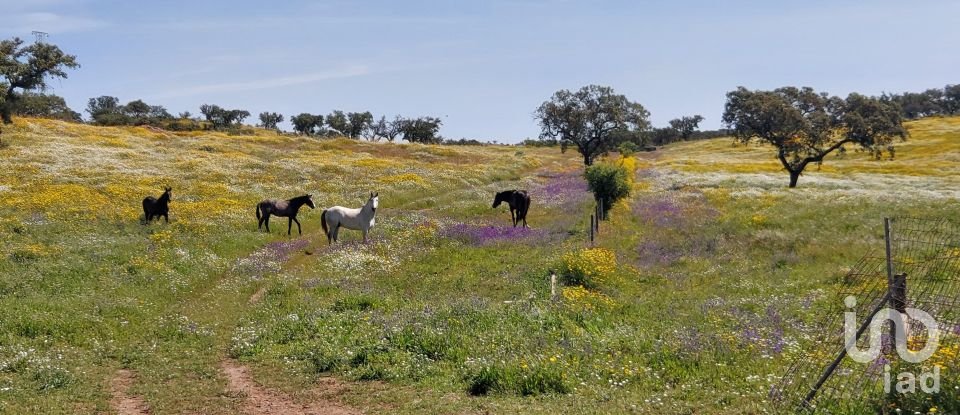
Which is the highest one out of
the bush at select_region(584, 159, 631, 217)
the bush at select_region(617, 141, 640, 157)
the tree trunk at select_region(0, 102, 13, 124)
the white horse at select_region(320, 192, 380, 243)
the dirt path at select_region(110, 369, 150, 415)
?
the tree trunk at select_region(0, 102, 13, 124)

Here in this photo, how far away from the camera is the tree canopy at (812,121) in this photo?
174 feet

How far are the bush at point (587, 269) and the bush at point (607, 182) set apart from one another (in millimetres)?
15804

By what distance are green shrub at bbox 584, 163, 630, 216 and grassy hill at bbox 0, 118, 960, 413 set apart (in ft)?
3.81

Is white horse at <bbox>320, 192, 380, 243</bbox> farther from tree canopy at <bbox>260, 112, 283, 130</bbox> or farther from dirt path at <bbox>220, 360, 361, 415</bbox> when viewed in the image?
tree canopy at <bbox>260, 112, 283, 130</bbox>

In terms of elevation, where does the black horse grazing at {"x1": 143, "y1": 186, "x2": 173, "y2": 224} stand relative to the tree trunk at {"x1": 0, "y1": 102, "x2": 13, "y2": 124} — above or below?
below

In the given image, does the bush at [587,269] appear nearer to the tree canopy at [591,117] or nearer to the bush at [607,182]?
the bush at [607,182]

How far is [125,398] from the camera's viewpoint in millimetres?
10875

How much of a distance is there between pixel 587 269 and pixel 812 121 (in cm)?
4581

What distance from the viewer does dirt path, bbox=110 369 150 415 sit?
10336 millimetres

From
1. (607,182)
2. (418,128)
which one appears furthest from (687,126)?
(607,182)

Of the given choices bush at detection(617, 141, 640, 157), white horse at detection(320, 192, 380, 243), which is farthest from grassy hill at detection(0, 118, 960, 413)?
bush at detection(617, 141, 640, 157)

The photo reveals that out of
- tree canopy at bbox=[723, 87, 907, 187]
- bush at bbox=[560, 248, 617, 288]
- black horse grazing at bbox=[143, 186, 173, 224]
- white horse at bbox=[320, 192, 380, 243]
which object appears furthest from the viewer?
tree canopy at bbox=[723, 87, 907, 187]

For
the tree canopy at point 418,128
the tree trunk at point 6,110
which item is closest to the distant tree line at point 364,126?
the tree canopy at point 418,128

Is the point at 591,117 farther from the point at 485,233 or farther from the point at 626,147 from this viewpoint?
the point at 485,233
